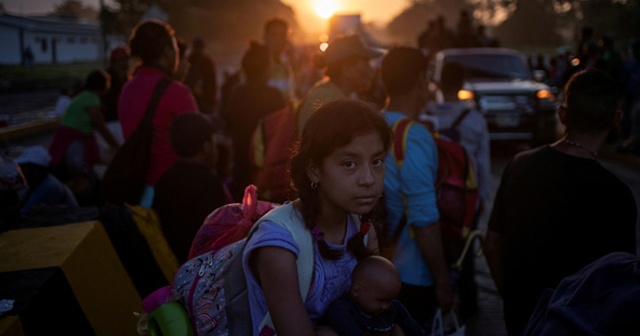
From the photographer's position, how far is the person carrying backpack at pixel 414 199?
344cm

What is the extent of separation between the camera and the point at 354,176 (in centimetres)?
212

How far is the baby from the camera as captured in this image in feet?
6.92

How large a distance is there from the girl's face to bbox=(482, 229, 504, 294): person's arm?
152cm

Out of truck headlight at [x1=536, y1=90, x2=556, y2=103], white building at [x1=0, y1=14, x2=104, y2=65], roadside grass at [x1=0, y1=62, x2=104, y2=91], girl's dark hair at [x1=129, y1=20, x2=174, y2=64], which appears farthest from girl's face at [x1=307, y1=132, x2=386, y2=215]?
Result: truck headlight at [x1=536, y1=90, x2=556, y2=103]

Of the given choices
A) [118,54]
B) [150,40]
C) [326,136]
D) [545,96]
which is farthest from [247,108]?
[545,96]

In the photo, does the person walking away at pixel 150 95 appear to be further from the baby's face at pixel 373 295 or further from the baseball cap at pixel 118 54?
the baseball cap at pixel 118 54

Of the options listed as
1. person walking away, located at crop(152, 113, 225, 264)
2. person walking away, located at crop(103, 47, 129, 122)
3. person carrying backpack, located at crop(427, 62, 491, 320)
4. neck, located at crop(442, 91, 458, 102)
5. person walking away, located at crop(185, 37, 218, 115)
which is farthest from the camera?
person walking away, located at crop(185, 37, 218, 115)

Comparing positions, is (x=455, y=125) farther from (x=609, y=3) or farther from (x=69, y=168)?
(x=609, y=3)

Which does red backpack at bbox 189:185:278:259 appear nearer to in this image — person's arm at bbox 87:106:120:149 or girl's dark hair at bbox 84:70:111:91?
person's arm at bbox 87:106:120:149

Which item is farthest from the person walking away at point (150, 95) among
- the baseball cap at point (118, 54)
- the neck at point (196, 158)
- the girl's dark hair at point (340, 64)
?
the baseball cap at point (118, 54)

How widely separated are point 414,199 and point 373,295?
4.50 ft

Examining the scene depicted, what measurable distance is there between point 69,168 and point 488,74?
1144cm

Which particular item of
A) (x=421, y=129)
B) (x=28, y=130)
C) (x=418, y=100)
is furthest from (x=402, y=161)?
(x=28, y=130)

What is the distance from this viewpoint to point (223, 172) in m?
7.34
